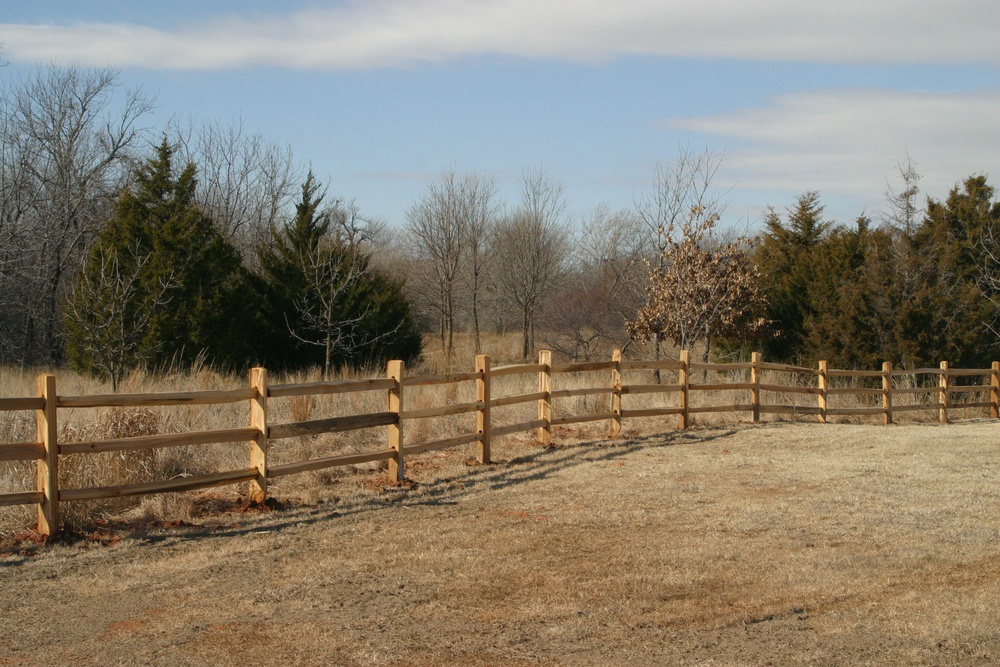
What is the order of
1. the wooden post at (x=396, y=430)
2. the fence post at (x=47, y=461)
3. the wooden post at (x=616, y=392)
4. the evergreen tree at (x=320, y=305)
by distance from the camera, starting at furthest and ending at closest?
the evergreen tree at (x=320, y=305), the wooden post at (x=616, y=392), the wooden post at (x=396, y=430), the fence post at (x=47, y=461)

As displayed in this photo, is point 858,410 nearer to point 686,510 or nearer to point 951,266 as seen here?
point 686,510

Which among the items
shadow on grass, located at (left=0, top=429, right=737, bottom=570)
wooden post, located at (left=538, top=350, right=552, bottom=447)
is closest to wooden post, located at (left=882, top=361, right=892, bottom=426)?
shadow on grass, located at (left=0, top=429, right=737, bottom=570)

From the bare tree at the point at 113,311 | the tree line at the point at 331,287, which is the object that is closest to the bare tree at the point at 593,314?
the tree line at the point at 331,287

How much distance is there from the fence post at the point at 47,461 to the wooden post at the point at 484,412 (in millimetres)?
5566

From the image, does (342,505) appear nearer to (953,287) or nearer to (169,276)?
(169,276)

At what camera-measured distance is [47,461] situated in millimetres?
7789

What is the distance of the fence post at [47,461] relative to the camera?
7.78 metres

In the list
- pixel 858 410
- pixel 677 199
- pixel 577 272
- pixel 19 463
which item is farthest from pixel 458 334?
pixel 19 463

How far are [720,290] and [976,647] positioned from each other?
2428 centimetres

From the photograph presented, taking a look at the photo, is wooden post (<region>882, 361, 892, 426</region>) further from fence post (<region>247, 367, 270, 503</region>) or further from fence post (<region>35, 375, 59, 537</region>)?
fence post (<region>35, 375, 59, 537</region>)

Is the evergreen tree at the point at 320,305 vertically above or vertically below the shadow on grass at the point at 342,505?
above

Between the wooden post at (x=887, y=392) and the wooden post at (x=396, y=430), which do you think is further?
the wooden post at (x=887, y=392)

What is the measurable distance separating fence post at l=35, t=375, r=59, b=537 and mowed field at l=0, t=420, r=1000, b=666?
10.8 inches

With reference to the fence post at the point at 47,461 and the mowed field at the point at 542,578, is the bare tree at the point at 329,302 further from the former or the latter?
the fence post at the point at 47,461
